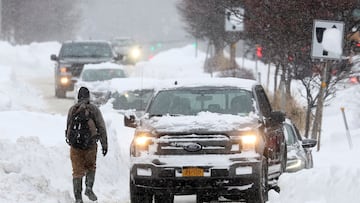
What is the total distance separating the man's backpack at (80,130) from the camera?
12.2 meters

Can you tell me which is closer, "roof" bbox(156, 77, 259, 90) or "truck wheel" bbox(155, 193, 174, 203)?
"truck wheel" bbox(155, 193, 174, 203)

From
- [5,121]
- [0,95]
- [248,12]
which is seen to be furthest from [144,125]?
[0,95]

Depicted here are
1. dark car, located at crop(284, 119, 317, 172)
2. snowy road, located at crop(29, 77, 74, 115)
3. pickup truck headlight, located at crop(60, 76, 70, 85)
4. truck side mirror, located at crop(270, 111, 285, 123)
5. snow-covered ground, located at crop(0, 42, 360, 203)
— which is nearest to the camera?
snow-covered ground, located at crop(0, 42, 360, 203)

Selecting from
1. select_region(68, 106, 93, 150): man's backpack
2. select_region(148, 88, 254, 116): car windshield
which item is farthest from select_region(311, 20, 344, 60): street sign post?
select_region(68, 106, 93, 150): man's backpack

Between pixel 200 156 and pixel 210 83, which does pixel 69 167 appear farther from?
pixel 200 156

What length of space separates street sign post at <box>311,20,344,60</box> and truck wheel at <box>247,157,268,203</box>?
284 inches

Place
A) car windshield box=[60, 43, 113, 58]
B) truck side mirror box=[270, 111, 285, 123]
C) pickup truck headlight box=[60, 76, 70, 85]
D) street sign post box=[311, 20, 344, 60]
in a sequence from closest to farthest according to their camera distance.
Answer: truck side mirror box=[270, 111, 285, 123]
street sign post box=[311, 20, 344, 60]
pickup truck headlight box=[60, 76, 70, 85]
car windshield box=[60, 43, 113, 58]

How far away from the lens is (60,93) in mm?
33031

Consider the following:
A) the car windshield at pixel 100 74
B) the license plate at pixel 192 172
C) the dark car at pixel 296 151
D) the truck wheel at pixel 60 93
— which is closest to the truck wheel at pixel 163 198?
the license plate at pixel 192 172

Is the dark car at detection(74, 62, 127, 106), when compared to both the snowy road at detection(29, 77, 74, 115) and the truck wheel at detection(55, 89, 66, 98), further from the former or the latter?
the truck wheel at detection(55, 89, 66, 98)

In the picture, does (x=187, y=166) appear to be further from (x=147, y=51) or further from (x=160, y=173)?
(x=147, y=51)

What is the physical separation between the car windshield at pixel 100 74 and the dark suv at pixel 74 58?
8.22 ft

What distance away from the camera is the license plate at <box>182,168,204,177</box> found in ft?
36.3

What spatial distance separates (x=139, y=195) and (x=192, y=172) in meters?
0.85
